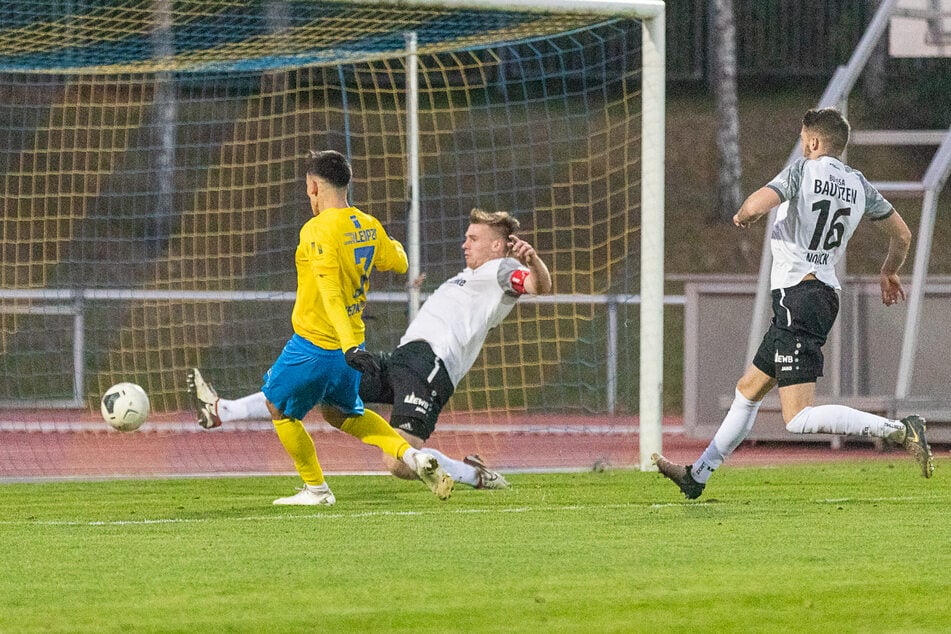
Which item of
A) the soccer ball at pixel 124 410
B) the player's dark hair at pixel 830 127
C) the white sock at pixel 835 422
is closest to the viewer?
the white sock at pixel 835 422

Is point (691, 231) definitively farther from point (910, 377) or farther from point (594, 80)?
point (910, 377)

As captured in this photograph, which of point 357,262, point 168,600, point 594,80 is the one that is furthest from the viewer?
point 594,80

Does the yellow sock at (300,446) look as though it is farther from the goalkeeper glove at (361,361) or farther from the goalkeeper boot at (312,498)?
the goalkeeper glove at (361,361)

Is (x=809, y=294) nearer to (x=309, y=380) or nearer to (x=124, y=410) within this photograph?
(x=309, y=380)

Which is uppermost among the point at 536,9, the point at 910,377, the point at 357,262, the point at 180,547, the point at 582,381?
the point at 536,9

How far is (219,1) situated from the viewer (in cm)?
1123

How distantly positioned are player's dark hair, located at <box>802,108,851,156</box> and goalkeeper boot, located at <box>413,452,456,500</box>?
246cm

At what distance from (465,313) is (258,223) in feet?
52.3

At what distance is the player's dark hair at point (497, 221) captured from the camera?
30.0 ft

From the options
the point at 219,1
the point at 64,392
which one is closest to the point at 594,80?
the point at 64,392

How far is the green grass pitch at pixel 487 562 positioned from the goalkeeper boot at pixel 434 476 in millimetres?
143

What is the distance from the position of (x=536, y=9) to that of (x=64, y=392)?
24.8ft

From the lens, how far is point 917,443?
24.7 ft

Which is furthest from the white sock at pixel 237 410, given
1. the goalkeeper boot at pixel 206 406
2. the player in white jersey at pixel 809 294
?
the player in white jersey at pixel 809 294
